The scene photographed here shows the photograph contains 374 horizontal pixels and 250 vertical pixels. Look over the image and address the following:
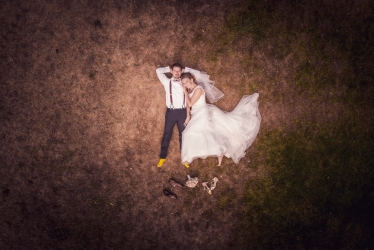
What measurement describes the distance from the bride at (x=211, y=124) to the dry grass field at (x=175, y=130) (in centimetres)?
37

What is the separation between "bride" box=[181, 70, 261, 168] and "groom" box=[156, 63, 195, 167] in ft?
0.37

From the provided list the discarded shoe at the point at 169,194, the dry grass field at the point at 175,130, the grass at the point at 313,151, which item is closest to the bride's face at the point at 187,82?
the dry grass field at the point at 175,130

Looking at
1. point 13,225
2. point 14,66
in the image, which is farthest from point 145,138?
point 13,225

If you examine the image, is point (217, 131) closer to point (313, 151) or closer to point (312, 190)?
point (313, 151)

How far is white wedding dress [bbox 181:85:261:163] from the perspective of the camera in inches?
134

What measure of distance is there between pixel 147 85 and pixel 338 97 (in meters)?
3.96

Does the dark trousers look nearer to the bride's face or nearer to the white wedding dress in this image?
the white wedding dress

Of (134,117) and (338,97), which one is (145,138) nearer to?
(134,117)

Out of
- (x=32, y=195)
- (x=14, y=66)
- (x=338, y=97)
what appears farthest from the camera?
(x=338, y=97)

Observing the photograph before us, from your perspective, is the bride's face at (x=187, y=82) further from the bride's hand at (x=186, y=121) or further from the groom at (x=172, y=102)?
the bride's hand at (x=186, y=121)

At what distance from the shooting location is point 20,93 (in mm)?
3705

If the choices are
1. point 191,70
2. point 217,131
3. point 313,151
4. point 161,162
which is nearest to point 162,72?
point 191,70

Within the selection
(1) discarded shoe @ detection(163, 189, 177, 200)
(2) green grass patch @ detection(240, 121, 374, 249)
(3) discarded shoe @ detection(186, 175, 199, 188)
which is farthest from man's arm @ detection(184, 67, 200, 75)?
(1) discarded shoe @ detection(163, 189, 177, 200)

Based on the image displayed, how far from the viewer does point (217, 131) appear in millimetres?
3533
